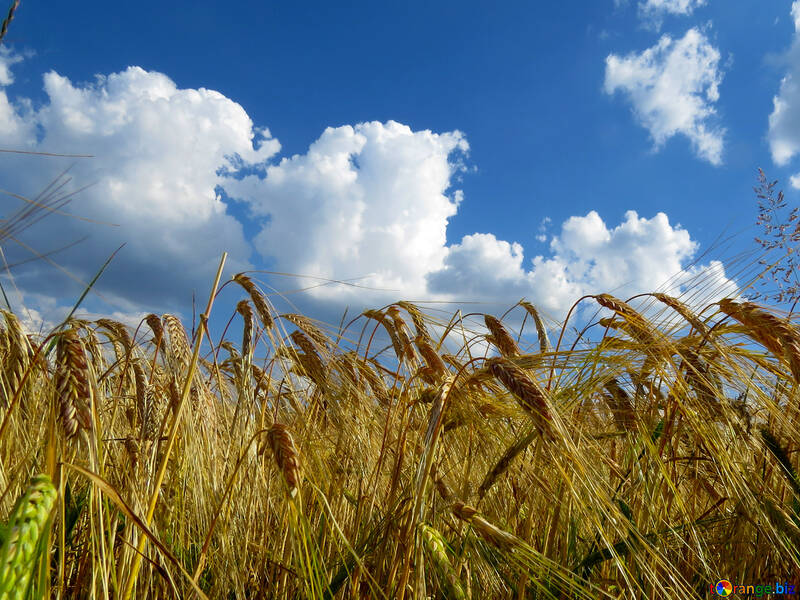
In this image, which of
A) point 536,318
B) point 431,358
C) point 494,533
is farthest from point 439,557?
point 536,318

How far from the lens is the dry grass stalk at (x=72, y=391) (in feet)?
3.44

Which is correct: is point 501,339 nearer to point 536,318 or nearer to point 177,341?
point 536,318

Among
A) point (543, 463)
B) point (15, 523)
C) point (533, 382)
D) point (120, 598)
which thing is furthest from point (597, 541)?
point (15, 523)

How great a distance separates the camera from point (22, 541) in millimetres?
663

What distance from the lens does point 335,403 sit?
6.14 feet

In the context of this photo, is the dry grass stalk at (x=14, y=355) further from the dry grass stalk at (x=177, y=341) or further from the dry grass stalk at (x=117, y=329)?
the dry grass stalk at (x=117, y=329)

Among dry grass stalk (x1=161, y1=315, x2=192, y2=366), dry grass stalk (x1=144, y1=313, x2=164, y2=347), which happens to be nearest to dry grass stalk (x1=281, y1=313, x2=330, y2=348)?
dry grass stalk (x1=161, y1=315, x2=192, y2=366)

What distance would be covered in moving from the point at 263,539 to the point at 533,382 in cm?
128

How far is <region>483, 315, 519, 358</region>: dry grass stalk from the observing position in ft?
8.41

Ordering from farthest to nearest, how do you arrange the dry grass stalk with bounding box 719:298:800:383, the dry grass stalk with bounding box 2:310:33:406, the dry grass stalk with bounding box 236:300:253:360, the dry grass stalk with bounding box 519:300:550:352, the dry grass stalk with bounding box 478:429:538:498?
the dry grass stalk with bounding box 519:300:550:352 → the dry grass stalk with bounding box 236:300:253:360 → the dry grass stalk with bounding box 2:310:33:406 → the dry grass stalk with bounding box 719:298:800:383 → the dry grass stalk with bounding box 478:429:538:498

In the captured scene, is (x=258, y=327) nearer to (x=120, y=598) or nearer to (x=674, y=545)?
(x=120, y=598)

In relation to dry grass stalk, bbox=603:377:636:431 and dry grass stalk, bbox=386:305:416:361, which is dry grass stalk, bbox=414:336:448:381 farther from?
dry grass stalk, bbox=603:377:636:431

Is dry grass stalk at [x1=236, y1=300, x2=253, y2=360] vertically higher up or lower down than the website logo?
higher up

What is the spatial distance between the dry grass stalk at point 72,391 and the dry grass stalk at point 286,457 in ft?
1.22
